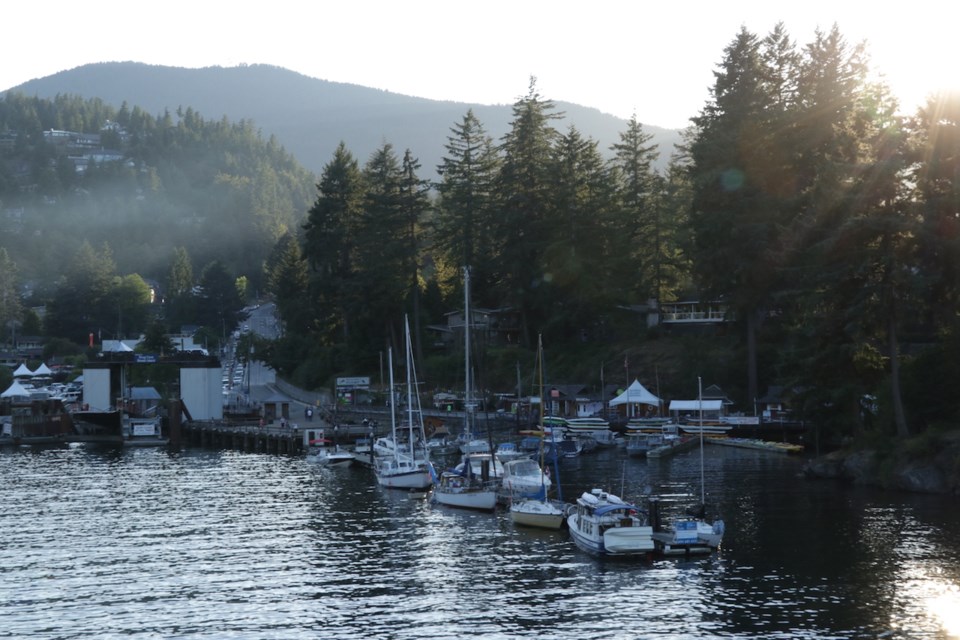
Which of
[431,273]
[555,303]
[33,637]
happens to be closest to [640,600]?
[33,637]

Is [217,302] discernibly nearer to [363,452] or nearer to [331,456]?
[363,452]

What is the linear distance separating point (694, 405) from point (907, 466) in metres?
24.6

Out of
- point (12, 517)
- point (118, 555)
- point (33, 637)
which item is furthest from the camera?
point (12, 517)

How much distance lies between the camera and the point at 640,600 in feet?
113

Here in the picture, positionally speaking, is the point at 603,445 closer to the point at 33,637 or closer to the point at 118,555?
the point at 118,555

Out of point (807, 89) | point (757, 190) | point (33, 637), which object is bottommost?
point (33, 637)

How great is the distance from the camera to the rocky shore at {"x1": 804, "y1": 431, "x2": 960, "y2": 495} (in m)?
52.2

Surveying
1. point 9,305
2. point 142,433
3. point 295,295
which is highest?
point 9,305

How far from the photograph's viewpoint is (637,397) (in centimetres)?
8162

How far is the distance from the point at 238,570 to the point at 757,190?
162 feet

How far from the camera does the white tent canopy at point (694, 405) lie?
7712cm

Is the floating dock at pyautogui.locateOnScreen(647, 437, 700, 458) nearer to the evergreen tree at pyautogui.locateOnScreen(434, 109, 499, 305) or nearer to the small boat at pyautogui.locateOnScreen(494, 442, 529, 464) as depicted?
the small boat at pyautogui.locateOnScreen(494, 442, 529, 464)

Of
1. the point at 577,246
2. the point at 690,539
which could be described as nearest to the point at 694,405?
the point at 577,246

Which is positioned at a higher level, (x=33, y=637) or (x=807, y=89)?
(x=807, y=89)
